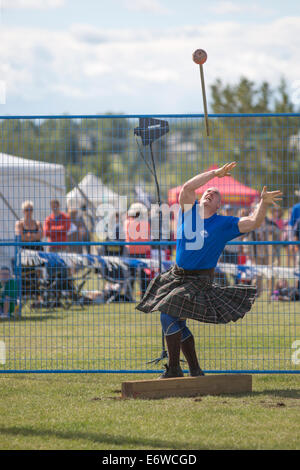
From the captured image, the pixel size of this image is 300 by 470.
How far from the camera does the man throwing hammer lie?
210 inches

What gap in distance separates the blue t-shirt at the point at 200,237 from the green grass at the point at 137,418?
3.28ft

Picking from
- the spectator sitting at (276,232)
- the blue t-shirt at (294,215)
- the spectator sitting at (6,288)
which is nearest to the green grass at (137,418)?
the spectator sitting at (6,288)

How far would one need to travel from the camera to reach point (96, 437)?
161 inches

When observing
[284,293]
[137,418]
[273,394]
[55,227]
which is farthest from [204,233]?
[284,293]

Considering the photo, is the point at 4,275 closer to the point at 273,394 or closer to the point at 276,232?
the point at 273,394

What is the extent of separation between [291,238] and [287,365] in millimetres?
5411

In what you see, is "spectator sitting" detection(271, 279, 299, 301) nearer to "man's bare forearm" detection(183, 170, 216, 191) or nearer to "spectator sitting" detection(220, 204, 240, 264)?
"spectator sitting" detection(220, 204, 240, 264)

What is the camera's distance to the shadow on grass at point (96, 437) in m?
3.94

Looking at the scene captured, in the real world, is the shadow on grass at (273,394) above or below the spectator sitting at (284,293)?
below

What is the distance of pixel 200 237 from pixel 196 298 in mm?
452

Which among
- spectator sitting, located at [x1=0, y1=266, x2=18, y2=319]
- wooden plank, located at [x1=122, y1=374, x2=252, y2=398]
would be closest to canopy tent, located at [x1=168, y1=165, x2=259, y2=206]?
wooden plank, located at [x1=122, y1=374, x2=252, y2=398]

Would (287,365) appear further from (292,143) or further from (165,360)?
(292,143)

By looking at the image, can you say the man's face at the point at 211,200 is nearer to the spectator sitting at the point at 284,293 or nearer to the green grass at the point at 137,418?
the green grass at the point at 137,418
